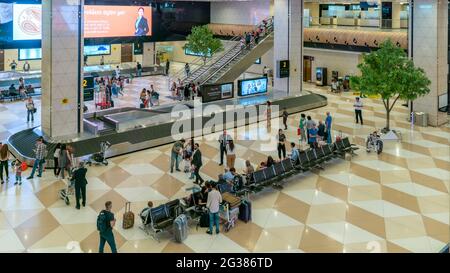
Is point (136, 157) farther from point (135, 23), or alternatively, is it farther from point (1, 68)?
point (1, 68)

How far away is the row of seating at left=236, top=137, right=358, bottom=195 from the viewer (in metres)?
12.6

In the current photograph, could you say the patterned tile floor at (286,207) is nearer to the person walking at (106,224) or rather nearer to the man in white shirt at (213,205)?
the man in white shirt at (213,205)

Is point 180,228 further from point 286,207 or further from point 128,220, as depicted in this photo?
point 286,207

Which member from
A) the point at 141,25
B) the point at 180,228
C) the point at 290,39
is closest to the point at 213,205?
the point at 180,228

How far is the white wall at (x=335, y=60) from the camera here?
34906 mm

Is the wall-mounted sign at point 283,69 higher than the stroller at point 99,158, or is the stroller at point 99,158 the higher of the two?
the wall-mounted sign at point 283,69

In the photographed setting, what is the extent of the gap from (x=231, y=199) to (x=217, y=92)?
1400 centimetres

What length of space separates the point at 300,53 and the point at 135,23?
53.4 ft

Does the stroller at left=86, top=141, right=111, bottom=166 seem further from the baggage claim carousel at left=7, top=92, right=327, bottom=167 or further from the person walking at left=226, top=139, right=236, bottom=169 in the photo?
the person walking at left=226, top=139, right=236, bottom=169

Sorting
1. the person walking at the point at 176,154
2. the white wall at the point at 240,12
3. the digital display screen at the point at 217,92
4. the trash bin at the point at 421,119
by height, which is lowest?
the person walking at the point at 176,154

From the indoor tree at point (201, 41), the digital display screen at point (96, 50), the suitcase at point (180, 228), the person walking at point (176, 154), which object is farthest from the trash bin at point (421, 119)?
the digital display screen at point (96, 50)

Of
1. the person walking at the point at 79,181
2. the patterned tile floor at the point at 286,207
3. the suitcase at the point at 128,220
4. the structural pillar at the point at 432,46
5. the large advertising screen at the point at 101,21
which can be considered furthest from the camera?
the large advertising screen at the point at 101,21

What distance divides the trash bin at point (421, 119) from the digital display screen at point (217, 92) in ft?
34.2

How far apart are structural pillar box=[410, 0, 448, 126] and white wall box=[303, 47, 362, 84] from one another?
1076 centimetres
